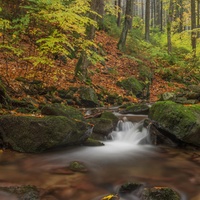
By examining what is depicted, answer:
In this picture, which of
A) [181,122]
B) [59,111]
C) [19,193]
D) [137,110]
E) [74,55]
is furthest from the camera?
[74,55]

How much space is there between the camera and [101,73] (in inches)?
613

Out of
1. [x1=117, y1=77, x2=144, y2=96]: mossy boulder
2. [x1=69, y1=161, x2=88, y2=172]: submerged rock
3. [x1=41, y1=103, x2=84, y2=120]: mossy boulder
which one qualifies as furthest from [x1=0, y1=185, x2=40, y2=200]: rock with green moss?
[x1=117, y1=77, x2=144, y2=96]: mossy boulder

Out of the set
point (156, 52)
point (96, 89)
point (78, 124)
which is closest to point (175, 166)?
point (78, 124)

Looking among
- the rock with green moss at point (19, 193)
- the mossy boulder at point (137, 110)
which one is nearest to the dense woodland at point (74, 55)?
the mossy boulder at point (137, 110)

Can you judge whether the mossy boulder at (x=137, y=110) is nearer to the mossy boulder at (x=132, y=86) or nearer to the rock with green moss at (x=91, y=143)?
the rock with green moss at (x=91, y=143)

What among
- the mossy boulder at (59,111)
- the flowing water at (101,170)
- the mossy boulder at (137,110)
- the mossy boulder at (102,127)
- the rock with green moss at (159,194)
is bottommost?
the flowing water at (101,170)

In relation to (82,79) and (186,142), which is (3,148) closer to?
(186,142)

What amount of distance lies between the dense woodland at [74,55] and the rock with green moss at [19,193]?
5270 millimetres

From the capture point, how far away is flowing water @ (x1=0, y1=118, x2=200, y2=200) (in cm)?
474

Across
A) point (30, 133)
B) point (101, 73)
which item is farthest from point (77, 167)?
point (101, 73)

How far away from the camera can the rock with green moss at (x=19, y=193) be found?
13.5 ft

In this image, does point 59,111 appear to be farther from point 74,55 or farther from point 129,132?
point 74,55

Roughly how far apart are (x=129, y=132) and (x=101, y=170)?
3.22 meters

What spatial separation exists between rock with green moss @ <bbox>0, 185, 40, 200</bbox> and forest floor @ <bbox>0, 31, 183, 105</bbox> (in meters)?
5.27
